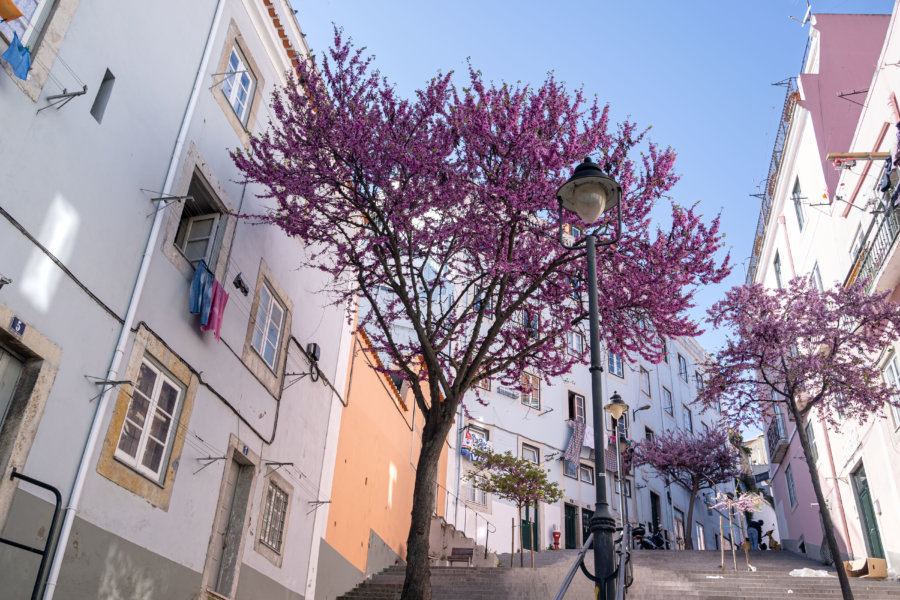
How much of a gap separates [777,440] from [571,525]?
8891 mm

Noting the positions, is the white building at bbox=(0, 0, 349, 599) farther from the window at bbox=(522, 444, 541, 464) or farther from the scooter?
the window at bbox=(522, 444, 541, 464)

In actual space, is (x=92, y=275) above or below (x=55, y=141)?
below

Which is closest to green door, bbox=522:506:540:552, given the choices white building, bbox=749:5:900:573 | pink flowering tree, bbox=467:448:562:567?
pink flowering tree, bbox=467:448:562:567

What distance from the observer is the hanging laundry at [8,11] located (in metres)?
7.14

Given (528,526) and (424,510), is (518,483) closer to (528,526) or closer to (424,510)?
(528,526)

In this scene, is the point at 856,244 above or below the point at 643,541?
above

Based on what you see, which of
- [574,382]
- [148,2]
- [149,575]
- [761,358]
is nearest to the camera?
[149,575]

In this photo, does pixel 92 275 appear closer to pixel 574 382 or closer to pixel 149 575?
pixel 149 575

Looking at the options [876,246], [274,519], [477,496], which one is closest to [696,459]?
[477,496]

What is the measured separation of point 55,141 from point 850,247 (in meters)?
17.3

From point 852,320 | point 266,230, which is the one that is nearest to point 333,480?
point 266,230

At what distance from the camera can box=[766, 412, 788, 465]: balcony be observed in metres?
27.9

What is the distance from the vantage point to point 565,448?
32.1 meters

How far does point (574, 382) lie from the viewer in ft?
113
